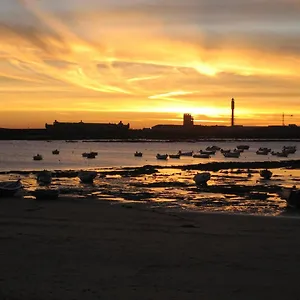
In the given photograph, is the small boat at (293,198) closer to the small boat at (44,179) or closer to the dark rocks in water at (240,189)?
the dark rocks in water at (240,189)

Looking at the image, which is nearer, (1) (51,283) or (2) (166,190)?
(1) (51,283)

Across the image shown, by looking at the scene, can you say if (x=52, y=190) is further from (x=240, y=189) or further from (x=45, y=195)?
(x=240, y=189)

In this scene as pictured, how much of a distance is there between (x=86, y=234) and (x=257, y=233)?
4.89 metres

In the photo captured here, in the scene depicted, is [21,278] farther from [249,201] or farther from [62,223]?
[249,201]

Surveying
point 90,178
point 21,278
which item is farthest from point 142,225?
point 90,178

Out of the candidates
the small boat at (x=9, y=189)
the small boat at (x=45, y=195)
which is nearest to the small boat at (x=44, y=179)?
the small boat at (x=9, y=189)

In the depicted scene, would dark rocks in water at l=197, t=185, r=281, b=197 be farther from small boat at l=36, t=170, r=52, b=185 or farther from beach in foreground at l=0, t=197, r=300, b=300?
beach in foreground at l=0, t=197, r=300, b=300

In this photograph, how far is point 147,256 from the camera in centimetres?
1237

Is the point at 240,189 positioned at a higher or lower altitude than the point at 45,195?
lower

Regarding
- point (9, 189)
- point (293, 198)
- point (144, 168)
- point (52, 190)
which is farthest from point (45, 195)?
point (144, 168)

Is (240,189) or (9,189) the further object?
(240,189)

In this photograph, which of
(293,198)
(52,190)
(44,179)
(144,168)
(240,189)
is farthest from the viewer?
(144,168)

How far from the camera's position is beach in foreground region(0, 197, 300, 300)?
9.68 metres

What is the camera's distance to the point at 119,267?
1131 centimetres
